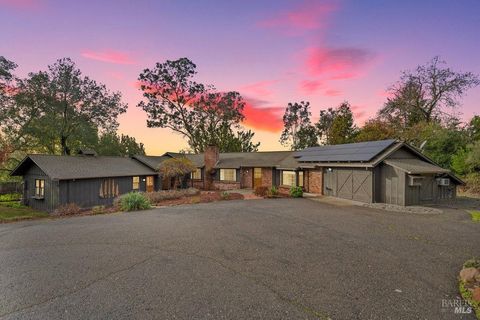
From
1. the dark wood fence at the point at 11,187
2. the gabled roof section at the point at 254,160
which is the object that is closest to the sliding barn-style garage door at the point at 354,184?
the gabled roof section at the point at 254,160

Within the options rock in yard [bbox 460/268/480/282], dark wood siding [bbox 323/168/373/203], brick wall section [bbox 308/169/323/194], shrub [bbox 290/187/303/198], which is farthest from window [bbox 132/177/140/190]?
rock in yard [bbox 460/268/480/282]

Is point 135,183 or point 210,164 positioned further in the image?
point 210,164

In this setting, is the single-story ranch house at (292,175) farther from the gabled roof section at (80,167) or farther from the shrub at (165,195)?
the shrub at (165,195)

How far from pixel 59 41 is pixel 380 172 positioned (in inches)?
907

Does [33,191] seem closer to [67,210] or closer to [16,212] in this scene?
[16,212]

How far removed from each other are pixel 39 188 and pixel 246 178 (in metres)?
19.0

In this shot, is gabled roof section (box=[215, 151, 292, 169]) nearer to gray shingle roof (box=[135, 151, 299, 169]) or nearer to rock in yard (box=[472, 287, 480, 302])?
gray shingle roof (box=[135, 151, 299, 169])

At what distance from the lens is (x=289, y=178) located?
23047 millimetres

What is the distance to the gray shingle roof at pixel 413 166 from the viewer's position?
14.7 m

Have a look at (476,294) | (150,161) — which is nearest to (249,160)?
(150,161)

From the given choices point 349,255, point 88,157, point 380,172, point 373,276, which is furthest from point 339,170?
point 88,157

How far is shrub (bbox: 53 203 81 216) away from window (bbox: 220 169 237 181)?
14.7m

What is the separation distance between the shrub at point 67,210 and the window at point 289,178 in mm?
17961

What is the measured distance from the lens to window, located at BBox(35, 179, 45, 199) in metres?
18.5
